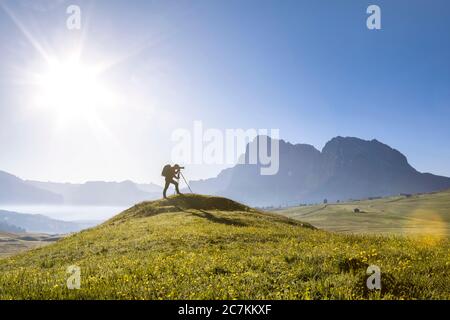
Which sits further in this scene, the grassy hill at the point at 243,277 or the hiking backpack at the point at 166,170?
the hiking backpack at the point at 166,170

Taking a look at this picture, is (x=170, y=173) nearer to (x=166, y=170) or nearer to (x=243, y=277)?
(x=166, y=170)

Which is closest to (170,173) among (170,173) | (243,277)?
(170,173)

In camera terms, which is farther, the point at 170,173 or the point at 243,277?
the point at 170,173

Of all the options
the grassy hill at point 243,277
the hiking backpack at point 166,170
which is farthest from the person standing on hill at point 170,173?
the grassy hill at point 243,277

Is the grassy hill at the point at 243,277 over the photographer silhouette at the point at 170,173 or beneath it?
beneath

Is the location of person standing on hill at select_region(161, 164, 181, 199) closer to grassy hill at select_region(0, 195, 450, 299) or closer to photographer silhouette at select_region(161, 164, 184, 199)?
photographer silhouette at select_region(161, 164, 184, 199)

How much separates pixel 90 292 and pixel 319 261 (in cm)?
810

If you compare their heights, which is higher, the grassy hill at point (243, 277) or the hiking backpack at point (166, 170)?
the hiking backpack at point (166, 170)

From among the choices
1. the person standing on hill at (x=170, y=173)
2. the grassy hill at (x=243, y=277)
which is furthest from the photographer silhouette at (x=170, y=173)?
the grassy hill at (x=243, y=277)

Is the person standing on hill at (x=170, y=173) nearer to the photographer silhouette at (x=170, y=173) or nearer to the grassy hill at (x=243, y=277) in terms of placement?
the photographer silhouette at (x=170, y=173)

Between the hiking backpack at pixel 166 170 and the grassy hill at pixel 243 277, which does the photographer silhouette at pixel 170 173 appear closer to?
the hiking backpack at pixel 166 170
